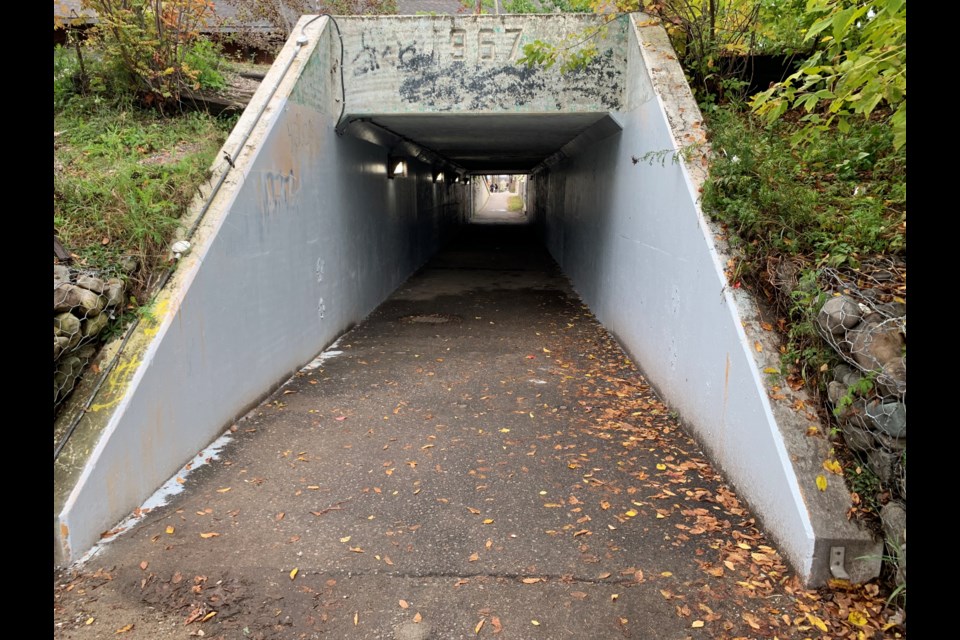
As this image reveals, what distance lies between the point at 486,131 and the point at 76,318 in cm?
698

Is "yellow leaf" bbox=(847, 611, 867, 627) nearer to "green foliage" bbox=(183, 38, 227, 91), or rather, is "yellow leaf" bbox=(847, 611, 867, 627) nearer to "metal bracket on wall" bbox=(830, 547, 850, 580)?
"metal bracket on wall" bbox=(830, 547, 850, 580)

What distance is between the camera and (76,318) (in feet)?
11.2

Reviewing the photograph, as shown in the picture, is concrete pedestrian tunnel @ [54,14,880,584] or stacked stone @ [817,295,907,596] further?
concrete pedestrian tunnel @ [54,14,880,584]

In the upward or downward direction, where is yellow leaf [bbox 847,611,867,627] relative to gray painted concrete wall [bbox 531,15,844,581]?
downward

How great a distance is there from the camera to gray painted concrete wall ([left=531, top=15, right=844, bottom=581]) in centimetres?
326

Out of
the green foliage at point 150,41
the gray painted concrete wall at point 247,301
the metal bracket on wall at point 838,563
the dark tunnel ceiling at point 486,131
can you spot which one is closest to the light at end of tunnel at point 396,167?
the dark tunnel ceiling at point 486,131

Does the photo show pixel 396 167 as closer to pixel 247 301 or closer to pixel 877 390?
pixel 247 301

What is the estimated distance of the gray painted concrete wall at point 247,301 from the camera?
3352 mm

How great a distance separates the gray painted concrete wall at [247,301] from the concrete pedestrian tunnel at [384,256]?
17 millimetres

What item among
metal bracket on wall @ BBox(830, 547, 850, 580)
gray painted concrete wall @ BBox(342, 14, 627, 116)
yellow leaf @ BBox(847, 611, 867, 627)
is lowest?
yellow leaf @ BBox(847, 611, 867, 627)

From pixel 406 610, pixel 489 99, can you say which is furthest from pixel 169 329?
pixel 489 99

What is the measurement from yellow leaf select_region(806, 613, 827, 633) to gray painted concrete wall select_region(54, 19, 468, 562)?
3.70 m

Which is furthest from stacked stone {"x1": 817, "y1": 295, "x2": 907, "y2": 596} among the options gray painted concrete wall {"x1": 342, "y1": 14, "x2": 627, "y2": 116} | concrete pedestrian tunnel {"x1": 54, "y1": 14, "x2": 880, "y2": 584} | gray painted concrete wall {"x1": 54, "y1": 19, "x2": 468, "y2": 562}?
gray painted concrete wall {"x1": 342, "y1": 14, "x2": 627, "y2": 116}

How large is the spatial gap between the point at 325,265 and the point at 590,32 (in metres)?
4.11
